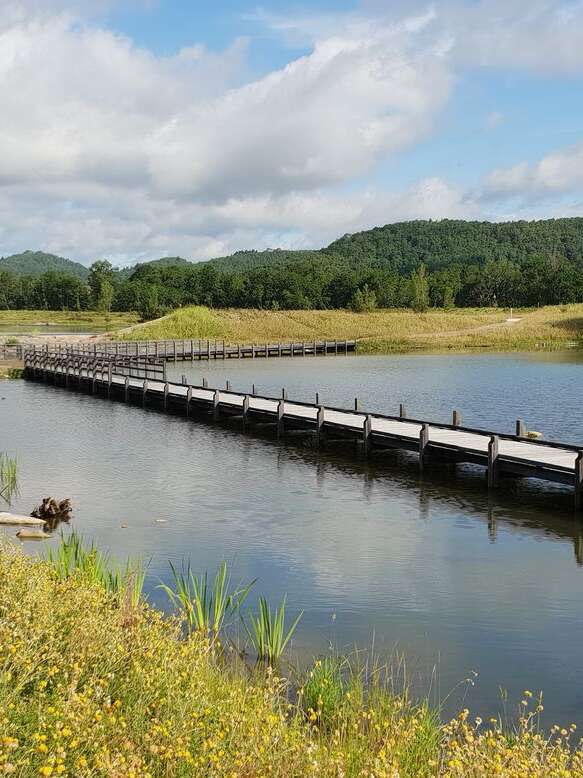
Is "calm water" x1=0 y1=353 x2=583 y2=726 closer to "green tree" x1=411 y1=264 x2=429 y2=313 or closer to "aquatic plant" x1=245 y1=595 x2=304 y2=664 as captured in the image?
"aquatic plant" x1=245 y1=595 x2=304 y2=664

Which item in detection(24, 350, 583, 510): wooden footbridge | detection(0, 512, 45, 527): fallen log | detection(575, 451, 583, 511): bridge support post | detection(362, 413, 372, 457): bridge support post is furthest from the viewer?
detection(362, 413, 372, 457): bridge support post

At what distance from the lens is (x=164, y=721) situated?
24.9 feet

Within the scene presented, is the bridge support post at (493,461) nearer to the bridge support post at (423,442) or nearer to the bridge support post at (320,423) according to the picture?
the bridge support post at (423,442)

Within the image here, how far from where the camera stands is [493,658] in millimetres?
12586

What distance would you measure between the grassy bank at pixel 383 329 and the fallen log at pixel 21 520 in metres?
76.8

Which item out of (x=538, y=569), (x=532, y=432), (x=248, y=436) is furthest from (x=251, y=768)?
(x=248, y=436)

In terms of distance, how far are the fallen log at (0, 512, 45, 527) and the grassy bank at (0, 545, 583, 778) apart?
9.67 meters

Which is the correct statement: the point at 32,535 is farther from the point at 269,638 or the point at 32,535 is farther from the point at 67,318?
the point at 67,318

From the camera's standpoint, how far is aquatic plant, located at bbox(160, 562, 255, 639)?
1205cm

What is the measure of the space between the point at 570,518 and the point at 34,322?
13994 centimetres

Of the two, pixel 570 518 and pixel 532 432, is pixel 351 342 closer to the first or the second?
pixel 532 432

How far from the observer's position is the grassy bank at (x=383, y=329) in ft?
327

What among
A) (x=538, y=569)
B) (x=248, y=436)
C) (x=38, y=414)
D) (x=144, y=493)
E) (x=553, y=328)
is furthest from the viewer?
(x=553, y=328)

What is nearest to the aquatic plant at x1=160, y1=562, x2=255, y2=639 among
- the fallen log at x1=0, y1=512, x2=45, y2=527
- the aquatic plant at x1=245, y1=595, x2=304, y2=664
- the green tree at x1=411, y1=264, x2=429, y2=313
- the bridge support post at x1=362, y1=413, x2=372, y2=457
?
the aquatic plant at x1=245, y1=595, x2=304, y2=664
